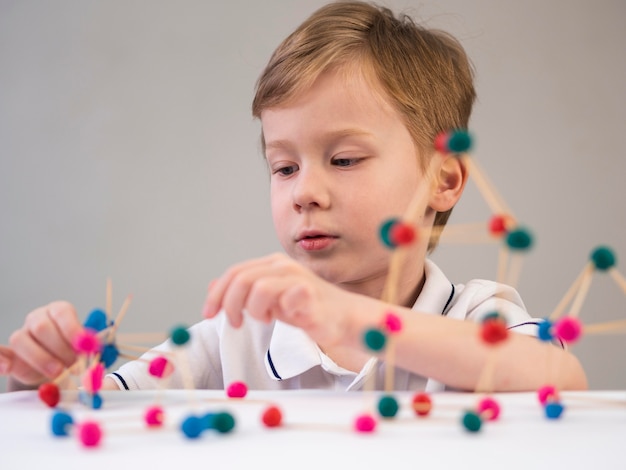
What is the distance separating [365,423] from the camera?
462 millimetres

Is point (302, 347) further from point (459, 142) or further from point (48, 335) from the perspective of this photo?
point (459, 142)

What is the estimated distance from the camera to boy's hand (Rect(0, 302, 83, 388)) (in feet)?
2.23

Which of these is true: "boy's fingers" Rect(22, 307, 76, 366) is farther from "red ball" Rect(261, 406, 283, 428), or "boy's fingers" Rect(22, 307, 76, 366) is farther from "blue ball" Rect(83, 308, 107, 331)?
"red ball" Rect(261, 406, 283, 428)

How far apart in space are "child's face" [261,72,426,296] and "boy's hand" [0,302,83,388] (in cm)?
28

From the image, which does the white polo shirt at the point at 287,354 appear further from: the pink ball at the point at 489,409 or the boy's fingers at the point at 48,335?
the pink ball at the point at 489,409

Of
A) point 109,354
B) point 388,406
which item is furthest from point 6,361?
point 388,406

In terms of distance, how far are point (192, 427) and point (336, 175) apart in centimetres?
47

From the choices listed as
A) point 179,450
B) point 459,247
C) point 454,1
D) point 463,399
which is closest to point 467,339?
point 463,399

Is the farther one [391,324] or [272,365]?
[272,365]

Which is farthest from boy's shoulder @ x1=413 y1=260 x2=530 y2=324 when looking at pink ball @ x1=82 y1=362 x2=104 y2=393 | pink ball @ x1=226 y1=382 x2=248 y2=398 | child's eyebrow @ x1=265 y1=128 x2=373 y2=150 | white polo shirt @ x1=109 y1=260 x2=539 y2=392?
pink ball @ x1=82 y1=362 x2=104 y2=393

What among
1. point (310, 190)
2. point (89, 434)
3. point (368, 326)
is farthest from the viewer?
point (310, 190)

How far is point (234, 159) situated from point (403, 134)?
1.04m

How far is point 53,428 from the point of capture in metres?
0.46

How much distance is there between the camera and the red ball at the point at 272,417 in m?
0.48
